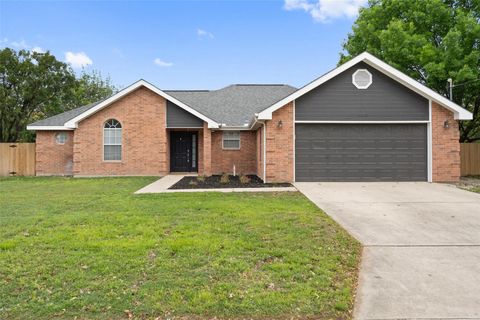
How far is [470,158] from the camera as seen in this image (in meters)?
17.9

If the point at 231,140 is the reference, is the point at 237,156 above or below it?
below

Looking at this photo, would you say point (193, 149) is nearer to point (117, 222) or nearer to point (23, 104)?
point (117, 222)

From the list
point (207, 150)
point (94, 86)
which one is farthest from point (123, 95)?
point (94, 86)

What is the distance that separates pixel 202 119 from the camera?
55.9 feet

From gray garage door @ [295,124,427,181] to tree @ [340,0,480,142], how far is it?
509 cm

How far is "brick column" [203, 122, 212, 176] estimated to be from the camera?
17.4m

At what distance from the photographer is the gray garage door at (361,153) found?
Result: 1393 cm

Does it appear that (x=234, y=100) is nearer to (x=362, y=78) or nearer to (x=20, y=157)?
(x=362, y=78)

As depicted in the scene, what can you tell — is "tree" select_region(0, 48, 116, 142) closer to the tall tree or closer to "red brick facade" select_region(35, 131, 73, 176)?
the tall tree

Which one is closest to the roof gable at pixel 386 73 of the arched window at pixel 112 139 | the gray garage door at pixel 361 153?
the gray garage door at pixel 361 153

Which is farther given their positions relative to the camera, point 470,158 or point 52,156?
point 52,156

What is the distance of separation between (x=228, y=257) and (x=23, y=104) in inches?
1034

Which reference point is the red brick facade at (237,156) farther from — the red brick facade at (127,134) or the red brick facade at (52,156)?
the red brick facade at (52,156)

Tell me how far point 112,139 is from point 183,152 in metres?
3.75
